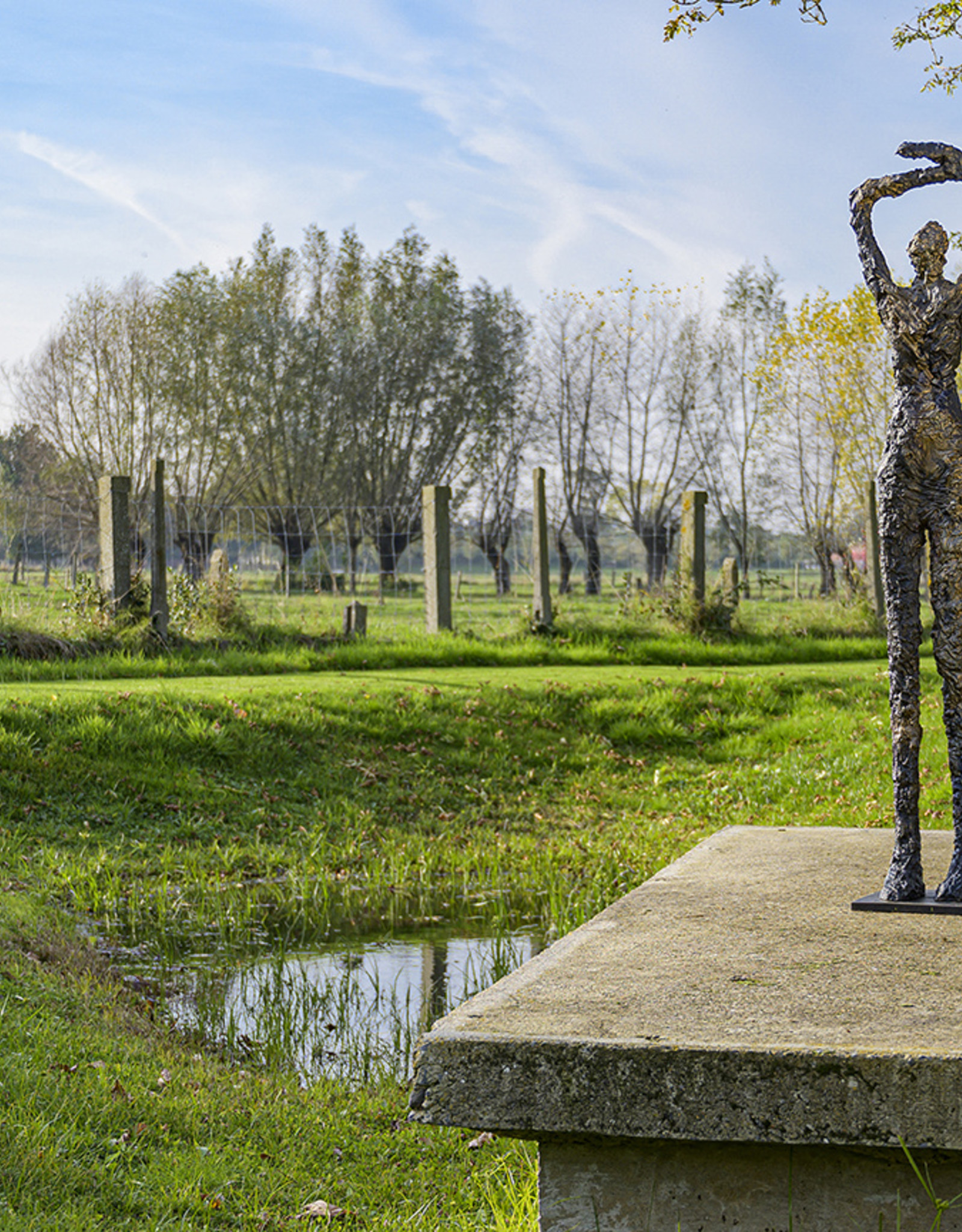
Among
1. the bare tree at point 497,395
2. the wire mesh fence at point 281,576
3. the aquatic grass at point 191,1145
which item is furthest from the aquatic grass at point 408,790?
the bare tree at point 497,395

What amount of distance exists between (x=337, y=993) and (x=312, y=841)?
11.2 ft

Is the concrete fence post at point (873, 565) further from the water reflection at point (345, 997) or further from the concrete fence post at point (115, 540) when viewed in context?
the water reflection at point (345, 997)

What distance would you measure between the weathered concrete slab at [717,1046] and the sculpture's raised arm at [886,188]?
256cm

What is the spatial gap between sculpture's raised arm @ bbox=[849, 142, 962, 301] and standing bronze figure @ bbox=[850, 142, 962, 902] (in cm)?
1

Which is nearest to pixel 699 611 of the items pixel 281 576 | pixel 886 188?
pixel 281 576

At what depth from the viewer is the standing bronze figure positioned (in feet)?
14.7

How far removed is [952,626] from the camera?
450 cm

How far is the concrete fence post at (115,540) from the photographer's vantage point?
15.3 meters

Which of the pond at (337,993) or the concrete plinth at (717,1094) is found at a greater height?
the concrete plinth at (717,1094)

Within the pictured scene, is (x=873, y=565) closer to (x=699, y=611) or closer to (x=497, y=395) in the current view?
(x=699, y=611)

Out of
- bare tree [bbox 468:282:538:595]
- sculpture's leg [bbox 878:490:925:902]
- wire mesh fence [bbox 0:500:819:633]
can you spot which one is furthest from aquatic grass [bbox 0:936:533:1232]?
bare tree [bbox 468:282:538:595]

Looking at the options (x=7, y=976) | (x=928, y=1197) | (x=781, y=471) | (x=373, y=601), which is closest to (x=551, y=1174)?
(x=928, y=1197)

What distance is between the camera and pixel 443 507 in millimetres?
17203

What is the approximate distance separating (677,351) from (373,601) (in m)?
16.0
